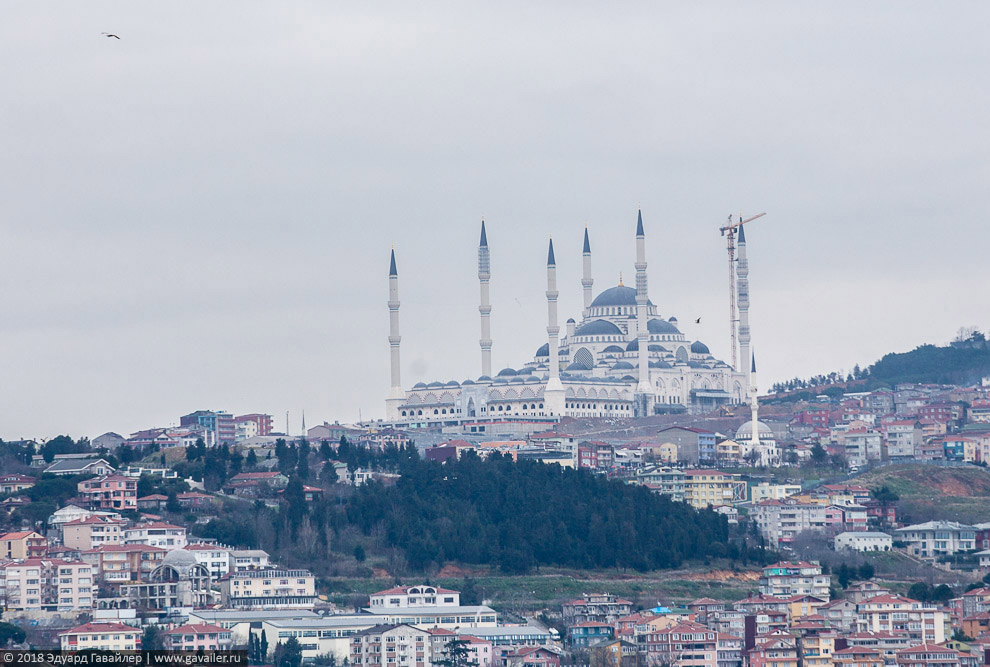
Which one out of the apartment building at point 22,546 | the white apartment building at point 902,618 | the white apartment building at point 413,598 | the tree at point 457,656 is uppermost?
the apartment building at point 22,546

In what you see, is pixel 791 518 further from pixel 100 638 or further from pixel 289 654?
pixel 100 638

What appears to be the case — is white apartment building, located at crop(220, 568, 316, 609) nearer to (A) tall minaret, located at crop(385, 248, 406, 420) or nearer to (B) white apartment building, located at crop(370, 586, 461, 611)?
(B) white apartment building, located at crop(370, 586, 461, 611)

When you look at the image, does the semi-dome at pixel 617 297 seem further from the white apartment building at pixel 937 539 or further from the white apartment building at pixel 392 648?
the white apartment building at pixel 392 648

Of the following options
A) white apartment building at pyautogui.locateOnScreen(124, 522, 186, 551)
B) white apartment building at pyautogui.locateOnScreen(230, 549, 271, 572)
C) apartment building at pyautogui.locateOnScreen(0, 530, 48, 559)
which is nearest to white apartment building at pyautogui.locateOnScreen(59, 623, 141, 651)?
white apartment building at pyautogui.locateOnScreen(230, 549, 271, 572)

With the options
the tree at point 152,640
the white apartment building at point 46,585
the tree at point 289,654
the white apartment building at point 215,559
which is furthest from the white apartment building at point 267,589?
the tree at point 152,640

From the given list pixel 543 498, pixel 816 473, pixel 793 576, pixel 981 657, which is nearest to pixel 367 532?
pixel 543 498

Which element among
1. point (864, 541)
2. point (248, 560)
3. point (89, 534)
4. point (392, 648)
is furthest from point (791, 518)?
point (392, 648)
